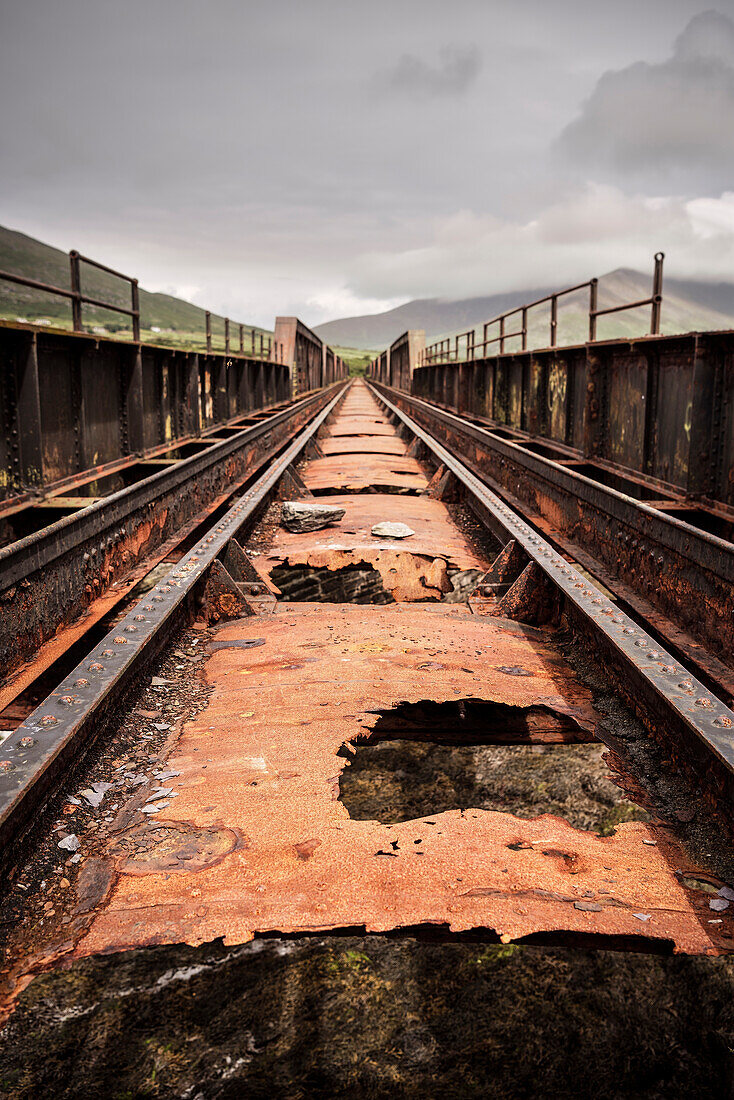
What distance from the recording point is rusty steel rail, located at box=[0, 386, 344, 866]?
5.92ft

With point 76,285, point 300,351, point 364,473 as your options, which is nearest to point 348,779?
point 76,285

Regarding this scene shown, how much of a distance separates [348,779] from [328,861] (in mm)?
488

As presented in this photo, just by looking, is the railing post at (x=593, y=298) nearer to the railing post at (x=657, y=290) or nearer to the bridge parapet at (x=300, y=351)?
the railing post at (x=657, y=290)

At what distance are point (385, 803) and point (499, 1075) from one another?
0.88 m

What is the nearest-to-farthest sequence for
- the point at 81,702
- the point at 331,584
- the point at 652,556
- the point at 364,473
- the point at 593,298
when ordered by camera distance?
the point at 81,702, the point at 652,556, the point at 331,584, the point at 364,473, the point at 593,298

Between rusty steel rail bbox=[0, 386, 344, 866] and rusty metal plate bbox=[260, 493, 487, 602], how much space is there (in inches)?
49.4

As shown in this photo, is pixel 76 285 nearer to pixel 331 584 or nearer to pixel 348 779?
pixel 331 584

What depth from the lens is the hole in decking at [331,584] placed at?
15.9 feet

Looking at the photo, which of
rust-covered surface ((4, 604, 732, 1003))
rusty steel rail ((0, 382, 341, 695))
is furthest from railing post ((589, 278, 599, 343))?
rust-covered surface ((4, 604, 732, 1003))

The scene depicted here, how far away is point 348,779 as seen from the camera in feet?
7.68

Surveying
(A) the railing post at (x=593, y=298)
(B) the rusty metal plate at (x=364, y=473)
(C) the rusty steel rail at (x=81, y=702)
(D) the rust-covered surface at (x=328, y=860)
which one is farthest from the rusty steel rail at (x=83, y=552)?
(A) the railing post at (x=593, y=298)

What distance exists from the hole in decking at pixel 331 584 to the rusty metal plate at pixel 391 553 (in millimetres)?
45

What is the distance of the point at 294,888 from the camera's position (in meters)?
1.75

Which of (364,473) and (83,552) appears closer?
(83,552)
